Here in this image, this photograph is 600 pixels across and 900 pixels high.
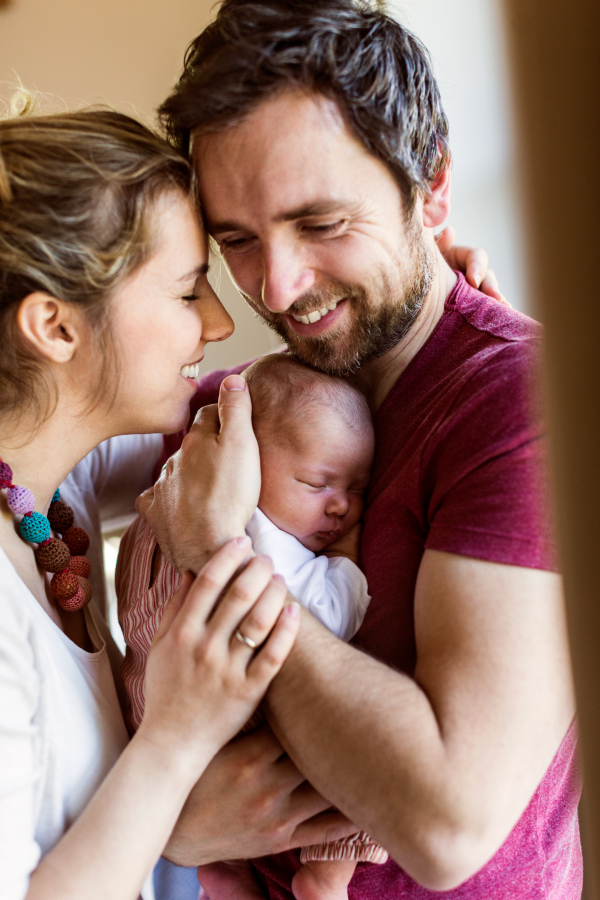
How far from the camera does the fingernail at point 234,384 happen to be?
137cm

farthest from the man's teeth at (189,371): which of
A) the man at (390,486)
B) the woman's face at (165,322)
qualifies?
the man at (390,486)

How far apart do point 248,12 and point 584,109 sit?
3.90 feet

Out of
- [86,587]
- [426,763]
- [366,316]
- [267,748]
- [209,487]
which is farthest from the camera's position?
[86,587]

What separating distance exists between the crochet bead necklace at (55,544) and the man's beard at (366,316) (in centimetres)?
61

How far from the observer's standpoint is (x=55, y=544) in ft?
4.30

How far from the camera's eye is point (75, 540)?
1.45m

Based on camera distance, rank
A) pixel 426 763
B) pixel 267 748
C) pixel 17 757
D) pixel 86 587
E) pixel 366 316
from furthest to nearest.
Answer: pixel 86 587 < pixel 366 316 < pixel 267 748 < pixel 17 757 < pixel 426 763

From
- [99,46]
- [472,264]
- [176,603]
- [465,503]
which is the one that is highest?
[99,46]

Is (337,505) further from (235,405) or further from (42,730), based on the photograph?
(42,730)

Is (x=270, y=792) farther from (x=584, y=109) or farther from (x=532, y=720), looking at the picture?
(x=584, y=109)

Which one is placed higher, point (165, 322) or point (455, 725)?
point (165, 322)

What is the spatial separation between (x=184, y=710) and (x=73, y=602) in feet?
1.42

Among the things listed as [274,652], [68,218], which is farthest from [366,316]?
[274,652]

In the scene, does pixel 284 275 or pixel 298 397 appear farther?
pixel 298 397
